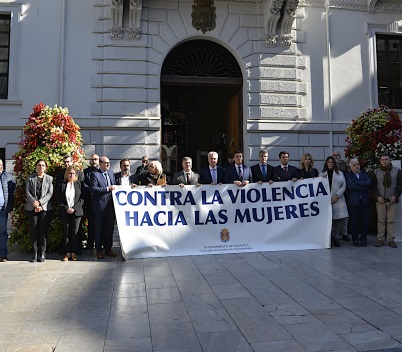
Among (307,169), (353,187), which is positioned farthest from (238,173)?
(353,187)

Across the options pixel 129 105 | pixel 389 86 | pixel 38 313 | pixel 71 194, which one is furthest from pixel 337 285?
pixel 389 86

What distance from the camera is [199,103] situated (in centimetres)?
2005

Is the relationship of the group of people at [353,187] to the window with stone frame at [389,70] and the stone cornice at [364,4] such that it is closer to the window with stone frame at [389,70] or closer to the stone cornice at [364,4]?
the window with stone frame at [389,70]

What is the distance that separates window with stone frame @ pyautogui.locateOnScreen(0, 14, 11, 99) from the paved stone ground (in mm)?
6824

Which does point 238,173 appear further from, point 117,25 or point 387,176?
point 117,25

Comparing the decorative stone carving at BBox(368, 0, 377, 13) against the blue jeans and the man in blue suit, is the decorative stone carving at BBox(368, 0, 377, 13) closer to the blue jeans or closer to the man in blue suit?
the man in blue suit

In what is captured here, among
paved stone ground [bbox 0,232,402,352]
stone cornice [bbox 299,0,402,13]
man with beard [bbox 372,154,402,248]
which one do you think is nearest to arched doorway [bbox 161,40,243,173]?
stone cornice [bbox 299,0,402,13]

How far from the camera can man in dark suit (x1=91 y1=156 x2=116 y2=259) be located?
25.9 ft

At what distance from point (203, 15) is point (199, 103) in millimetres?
7774

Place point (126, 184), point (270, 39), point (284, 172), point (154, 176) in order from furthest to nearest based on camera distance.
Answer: point (270, 39)
point (284, 172)
point (126, 184)
point (154, 176)

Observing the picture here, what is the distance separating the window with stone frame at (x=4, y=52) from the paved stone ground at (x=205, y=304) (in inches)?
269

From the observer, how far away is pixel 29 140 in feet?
27.3

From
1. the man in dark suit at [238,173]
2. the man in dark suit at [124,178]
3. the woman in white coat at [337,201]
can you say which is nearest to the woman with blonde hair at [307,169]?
the woman in white coat at [337,201]

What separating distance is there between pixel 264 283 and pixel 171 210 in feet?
9.38
